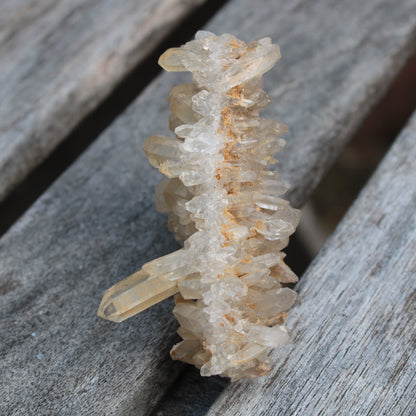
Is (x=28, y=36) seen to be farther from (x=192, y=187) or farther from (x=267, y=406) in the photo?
(x=267, y=406)

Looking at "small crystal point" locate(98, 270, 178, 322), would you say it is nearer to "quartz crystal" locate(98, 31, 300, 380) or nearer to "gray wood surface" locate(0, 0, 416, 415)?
"quartz crystal" locate(98, 31, 300, 380)

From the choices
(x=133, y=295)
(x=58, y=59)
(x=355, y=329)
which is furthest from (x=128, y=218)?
(x=58, y=59)

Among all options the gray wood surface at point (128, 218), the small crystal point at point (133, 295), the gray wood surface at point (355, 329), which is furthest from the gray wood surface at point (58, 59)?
the gray wood surface at point (355, 329)

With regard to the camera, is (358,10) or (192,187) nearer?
(192,187)

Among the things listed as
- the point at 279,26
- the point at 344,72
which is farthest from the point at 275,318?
the point at 279,26

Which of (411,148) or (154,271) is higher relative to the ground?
(154,271)

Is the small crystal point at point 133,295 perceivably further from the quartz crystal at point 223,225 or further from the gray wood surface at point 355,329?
the gray wood surface at point 355,329

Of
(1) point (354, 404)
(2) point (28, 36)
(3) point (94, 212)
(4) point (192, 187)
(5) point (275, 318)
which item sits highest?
(2) point (28, 36)
